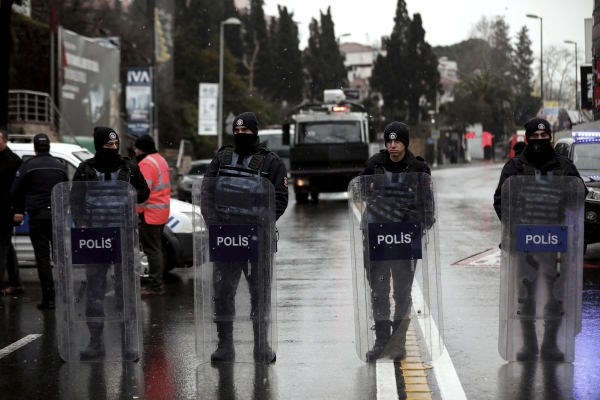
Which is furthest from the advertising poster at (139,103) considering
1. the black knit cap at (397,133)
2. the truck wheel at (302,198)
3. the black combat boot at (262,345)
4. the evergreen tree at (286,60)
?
the evergreen tree at (286,60)

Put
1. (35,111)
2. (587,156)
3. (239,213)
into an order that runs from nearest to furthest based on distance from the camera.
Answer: (239,213) < (587,156) < (35,111)

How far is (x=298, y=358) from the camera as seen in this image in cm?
710

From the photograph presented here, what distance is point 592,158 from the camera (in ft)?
47.8

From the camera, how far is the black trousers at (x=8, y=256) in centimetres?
1002

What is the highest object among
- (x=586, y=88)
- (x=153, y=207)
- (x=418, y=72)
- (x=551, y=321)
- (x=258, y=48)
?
(x=258, y=48)

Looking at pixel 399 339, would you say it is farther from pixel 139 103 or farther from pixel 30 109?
pixel 139 103

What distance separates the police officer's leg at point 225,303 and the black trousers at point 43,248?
3.43 metres

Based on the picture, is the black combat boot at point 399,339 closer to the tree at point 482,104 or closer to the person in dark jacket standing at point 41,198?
the person in dark jacket standing at point 41,198

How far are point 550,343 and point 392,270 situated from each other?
3.99 ft

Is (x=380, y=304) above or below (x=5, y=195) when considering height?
below

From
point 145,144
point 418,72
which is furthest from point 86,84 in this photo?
point 418,72

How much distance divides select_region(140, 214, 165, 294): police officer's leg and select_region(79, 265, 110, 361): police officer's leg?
3195 mm

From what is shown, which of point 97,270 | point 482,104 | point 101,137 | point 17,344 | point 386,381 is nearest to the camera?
point 386,381

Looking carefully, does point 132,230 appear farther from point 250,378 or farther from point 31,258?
point 31,258
